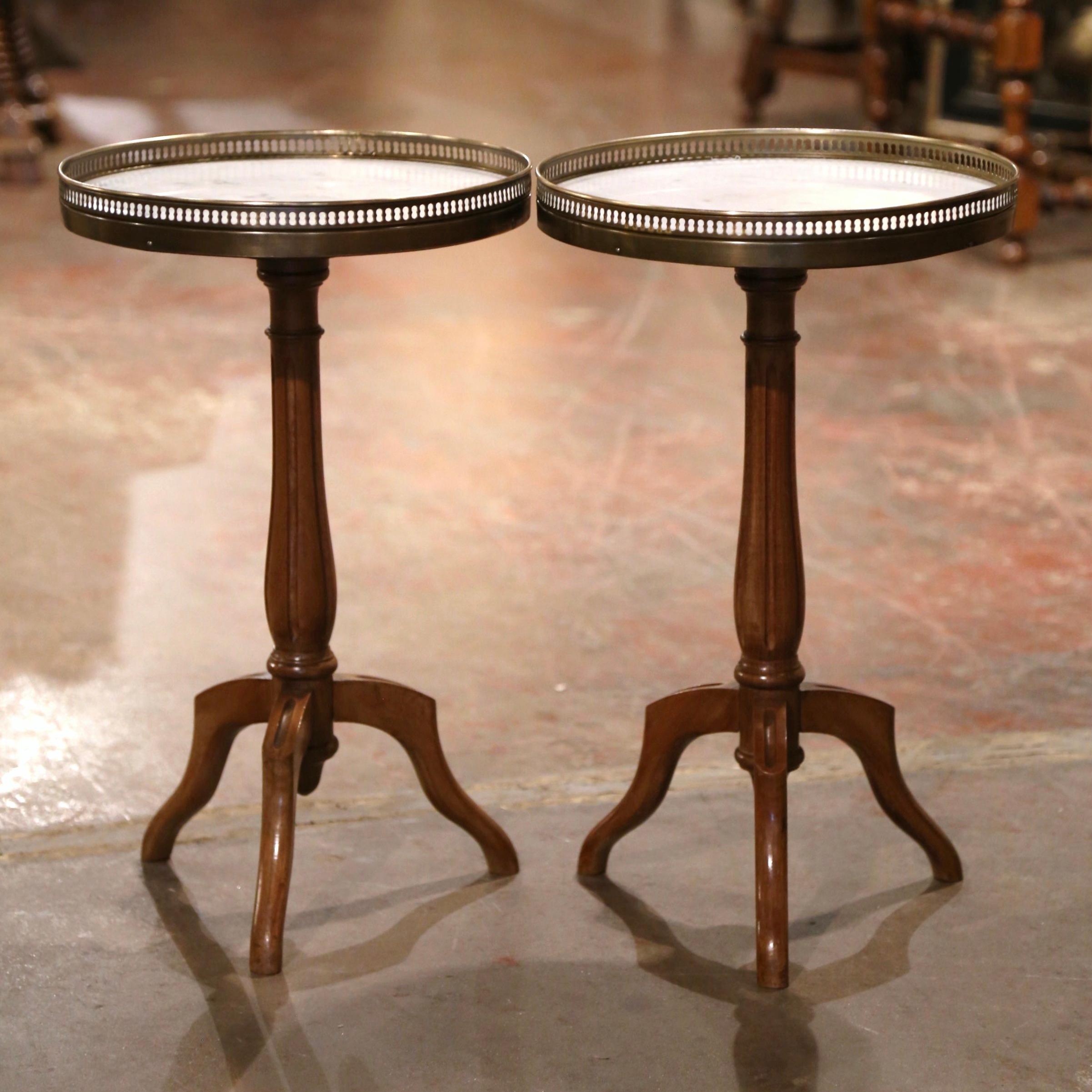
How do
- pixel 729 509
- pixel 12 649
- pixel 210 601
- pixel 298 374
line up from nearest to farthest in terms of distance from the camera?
pixel 298 374, pixel 12 649, pixel 210 601, pixel 729 509

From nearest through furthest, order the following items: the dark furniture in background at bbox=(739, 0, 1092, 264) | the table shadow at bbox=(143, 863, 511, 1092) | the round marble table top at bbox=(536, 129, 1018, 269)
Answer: the round marble table top at bbox=(536, 129, 1018, 269) → the table shadow at bbox=(143, 863, 511, 1092) → the dark furniture in background at bbox=(739, 0, 1092, 264)

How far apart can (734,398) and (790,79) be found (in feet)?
17.6

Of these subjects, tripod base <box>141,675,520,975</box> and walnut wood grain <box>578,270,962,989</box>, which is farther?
tripod base <box>141,675,520,975</box>

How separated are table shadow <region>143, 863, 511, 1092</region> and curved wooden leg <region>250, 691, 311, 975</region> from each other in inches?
1.7

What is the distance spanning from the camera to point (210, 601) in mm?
3082

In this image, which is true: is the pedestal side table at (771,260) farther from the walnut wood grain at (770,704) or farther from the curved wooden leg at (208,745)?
the curved wooden leg at (208,745)

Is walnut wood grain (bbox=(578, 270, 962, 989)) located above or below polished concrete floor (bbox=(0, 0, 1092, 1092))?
above

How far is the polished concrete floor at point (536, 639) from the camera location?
1916 mm

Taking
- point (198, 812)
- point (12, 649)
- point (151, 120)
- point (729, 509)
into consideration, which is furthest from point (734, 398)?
point (151, 120)

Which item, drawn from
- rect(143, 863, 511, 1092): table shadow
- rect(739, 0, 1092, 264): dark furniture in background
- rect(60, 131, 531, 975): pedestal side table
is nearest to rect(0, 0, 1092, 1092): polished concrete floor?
rect(143, 863, 511, 1092): table shadow

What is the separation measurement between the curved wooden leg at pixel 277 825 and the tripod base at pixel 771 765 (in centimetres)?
40

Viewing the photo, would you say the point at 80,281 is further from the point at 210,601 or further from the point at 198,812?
the point at 198,812

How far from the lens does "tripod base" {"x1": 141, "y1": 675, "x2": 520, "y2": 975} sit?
6.61ft

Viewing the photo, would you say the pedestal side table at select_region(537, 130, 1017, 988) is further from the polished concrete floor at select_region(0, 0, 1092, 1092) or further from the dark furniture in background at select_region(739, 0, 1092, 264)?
the dark furniture in background at select_region(739, 0, 1092, 264)
